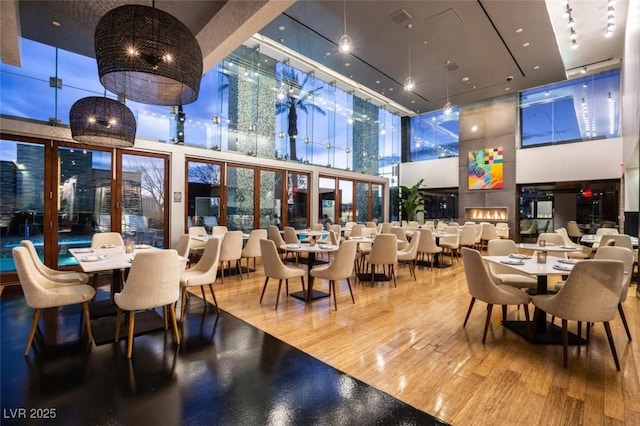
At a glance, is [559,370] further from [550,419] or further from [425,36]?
[425,36]

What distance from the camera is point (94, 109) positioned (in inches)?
161

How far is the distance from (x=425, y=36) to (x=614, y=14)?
411 cm

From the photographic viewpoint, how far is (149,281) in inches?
109

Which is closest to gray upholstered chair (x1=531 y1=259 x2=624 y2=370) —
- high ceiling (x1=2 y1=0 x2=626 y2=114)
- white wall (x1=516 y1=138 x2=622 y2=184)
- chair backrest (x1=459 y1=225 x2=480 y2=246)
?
high ceiling (x1=2 y1=0 x2=626 y2=114)

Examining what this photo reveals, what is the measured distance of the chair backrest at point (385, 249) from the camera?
511 centimetres

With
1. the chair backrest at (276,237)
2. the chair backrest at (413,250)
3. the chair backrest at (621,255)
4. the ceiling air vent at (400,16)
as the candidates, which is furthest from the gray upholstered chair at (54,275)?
the ceiling air vent at (400,16)

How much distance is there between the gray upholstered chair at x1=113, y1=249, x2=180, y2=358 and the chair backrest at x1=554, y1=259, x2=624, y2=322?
3479mm

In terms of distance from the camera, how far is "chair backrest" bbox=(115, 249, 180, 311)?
2.71 metres

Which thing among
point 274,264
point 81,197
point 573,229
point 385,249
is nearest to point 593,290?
point 385,249

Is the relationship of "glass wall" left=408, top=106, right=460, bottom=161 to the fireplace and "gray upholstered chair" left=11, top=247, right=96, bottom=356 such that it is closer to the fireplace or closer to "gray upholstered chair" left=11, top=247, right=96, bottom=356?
the fireplace

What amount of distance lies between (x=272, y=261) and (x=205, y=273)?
2.76 feet

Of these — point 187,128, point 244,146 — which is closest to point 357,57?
point 244,146

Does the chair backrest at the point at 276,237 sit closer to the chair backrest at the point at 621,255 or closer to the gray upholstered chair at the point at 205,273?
the gray upholstered chair at the point at 205,273

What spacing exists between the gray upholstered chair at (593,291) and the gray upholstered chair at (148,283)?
11.4 feet
